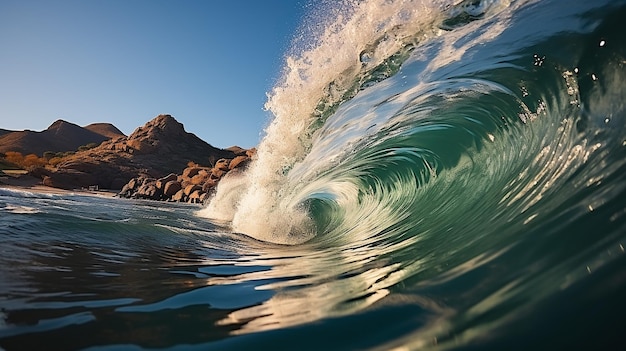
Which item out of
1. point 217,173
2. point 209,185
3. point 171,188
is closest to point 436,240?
point 209,185

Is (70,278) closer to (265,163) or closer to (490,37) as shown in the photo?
(490,37)

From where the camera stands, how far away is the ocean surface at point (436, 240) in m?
1.24

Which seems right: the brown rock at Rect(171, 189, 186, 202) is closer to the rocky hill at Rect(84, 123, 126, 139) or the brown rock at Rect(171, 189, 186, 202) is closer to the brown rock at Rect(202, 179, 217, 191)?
the brown rock at Rect(202, 179, 217, 191)

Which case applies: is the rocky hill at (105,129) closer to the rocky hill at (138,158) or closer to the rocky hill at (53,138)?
the rocky hill at (53,138)

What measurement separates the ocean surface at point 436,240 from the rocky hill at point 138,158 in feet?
117

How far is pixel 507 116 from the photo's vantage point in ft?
13.6

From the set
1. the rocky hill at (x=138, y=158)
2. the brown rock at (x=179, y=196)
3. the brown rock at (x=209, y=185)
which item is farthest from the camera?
the rocky hill at (x=138, y=158)

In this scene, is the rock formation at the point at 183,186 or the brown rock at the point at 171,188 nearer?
the rock formation at the point at 183,186

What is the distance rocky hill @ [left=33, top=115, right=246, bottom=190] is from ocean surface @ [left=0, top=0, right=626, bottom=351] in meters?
35.6

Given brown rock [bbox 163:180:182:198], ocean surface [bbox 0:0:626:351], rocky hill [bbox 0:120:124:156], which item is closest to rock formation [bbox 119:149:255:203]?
brown rock [bbox 163:180:182:198]

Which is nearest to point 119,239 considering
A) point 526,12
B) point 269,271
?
point 269,271

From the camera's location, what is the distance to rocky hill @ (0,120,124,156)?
295ft

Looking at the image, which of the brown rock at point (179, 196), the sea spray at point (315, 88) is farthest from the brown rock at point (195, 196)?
the sea spray at point (315, 88)

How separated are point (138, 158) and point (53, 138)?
63.7 meters
